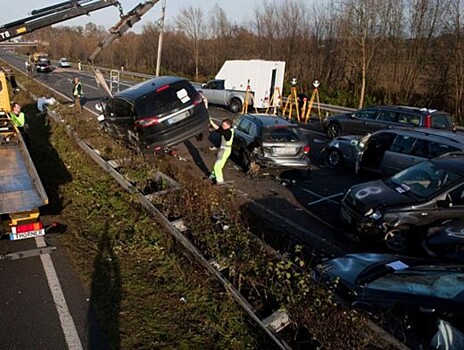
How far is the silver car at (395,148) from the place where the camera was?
898cm

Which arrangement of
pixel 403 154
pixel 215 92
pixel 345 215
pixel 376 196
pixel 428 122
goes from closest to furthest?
1. pixel 376 196
2. pixel 345 215
3. pixel 403 154
4. pixel 428 122
5. pixel 215 92

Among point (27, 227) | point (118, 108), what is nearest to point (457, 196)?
point (27, 227)

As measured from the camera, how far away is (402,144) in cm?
955

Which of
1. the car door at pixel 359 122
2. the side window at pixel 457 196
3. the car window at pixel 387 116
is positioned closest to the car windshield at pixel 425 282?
the side window at pixel 457 196

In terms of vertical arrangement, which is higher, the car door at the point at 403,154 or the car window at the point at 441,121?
the car window at the point at 441,121

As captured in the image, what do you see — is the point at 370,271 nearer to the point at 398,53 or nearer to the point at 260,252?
the point at 260,252

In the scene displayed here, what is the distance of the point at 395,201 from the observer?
22.1 feet

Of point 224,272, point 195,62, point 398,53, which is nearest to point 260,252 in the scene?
point 224,272

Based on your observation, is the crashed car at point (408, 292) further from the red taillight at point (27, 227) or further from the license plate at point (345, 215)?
the red taillight at point (27, 227)

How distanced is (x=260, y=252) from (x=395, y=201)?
2781mm

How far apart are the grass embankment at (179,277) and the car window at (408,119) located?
24.2 feet

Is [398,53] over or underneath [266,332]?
over

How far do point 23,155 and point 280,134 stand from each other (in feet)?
19.9

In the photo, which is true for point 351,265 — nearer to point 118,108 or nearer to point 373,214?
point 373,214
